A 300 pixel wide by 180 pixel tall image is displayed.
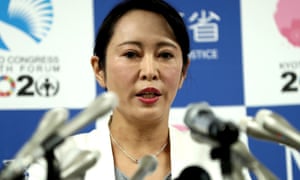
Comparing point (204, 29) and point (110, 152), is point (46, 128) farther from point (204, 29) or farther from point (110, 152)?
point (204, 29)

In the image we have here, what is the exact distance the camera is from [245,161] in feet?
1.32

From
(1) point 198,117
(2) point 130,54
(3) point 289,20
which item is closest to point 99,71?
(2) point 130,54

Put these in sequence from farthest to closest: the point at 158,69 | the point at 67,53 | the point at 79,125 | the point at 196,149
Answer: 1. the point at 67,53
2. the point at 196,149
3. the point at 158,69
4. the point at 79,125

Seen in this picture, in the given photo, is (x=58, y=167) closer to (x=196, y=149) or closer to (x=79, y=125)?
(x=79, y=125)

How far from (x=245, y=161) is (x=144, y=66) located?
413 mm

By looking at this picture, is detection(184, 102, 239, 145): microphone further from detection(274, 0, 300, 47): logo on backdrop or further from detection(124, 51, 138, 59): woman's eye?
detection(274, 0, 300, 47): logo on backdrop

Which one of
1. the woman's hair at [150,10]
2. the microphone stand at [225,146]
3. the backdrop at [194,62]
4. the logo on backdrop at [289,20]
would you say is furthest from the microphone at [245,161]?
the logo on backdrop at [289,20]

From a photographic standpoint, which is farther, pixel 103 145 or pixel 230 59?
pixel 230 59

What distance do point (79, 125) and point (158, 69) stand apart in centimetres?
44

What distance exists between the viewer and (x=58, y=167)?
38 centimetres

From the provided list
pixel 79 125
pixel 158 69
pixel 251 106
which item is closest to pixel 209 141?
pixel 79 125

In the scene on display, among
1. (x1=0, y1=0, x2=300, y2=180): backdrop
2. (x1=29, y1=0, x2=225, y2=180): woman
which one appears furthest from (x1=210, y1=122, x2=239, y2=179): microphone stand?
(x1=0, y1=0, x2=300, y2=180): backdrop

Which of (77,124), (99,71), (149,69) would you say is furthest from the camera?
(99,71)

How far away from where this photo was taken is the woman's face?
79 centimetres
